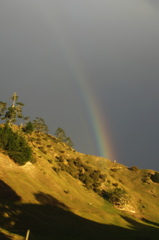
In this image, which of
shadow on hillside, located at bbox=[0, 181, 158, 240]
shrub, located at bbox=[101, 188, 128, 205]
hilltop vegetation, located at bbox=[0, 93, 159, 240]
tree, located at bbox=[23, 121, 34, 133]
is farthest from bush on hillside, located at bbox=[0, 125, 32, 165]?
tree, located at bbox=[23, 121, 34, 133]

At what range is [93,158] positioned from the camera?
110m

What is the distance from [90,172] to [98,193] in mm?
12548

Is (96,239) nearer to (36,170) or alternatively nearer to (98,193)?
(36,170)

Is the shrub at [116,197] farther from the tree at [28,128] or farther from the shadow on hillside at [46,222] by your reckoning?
the tree at [28,128]

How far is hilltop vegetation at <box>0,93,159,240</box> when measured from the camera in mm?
27594

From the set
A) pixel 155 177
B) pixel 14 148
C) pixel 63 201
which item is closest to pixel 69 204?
pixel 63 201

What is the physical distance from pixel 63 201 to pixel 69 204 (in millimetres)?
1413

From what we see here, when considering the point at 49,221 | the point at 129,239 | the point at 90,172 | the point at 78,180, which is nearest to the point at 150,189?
the point at 90,172

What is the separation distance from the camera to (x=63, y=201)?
145 ft

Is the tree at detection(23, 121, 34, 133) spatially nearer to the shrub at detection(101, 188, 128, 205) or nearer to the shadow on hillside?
the shrub at detection(101, 188, 128, 205)

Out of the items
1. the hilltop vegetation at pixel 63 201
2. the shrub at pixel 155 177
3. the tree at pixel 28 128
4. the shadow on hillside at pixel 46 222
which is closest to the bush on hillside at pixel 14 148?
the hilltop vegetation at pixel 63 201

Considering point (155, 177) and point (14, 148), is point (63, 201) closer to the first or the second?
point (14, 148)

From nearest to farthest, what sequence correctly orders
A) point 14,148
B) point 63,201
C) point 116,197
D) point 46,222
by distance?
point 46,222 → point 63,201 → point 14,148 → point 116,197

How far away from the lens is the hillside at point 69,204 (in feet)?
89.1
